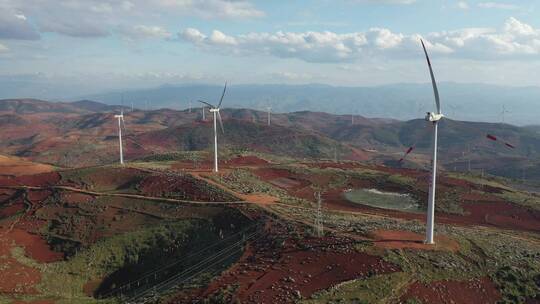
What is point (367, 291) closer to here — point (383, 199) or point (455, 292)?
point (455, 292)

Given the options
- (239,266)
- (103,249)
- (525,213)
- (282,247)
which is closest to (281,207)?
(282,247)

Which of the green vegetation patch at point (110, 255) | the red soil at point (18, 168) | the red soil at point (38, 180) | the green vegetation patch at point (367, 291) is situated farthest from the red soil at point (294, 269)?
the red soil at point (18, 168)

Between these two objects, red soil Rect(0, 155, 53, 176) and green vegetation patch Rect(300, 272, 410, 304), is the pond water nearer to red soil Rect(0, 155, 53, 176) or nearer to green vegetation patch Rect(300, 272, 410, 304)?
green vegetation patch Rect(300, 272, 410, 304)

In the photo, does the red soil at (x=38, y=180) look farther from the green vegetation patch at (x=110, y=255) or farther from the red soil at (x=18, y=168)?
the green vegetation patch at (x=110, y=255)

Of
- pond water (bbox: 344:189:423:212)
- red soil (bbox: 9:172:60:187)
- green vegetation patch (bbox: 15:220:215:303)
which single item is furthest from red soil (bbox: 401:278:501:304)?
red soil (bbox: 9:172:60:187)

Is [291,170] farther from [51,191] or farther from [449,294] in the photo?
[449,294]

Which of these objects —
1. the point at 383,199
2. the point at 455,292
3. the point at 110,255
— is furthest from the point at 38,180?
Answer: the point at 455,292
